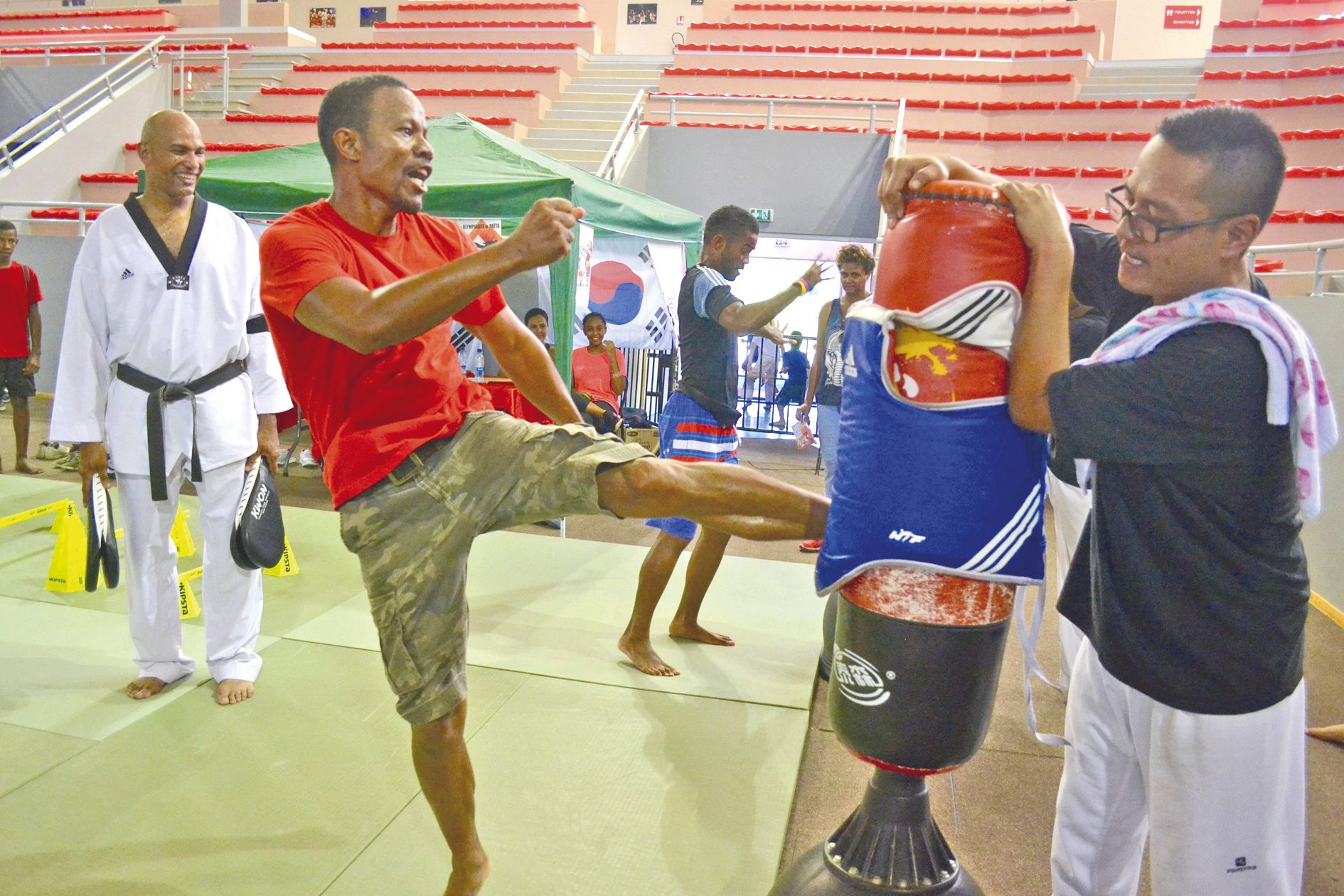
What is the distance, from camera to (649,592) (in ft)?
11.6

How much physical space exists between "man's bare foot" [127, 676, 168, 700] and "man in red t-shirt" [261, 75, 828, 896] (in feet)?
5.46

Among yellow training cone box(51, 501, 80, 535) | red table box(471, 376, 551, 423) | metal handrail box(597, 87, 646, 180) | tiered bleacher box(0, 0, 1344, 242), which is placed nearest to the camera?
yellow training cone box(51, 501, 80, 535)

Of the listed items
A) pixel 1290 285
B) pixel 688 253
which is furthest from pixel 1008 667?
pixel 1290 285

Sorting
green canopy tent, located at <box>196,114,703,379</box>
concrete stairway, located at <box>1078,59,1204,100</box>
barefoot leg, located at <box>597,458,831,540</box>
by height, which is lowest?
barefoot leg, located at <box>597,458,831,540</box>

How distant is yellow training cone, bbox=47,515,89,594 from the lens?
4.21 meters

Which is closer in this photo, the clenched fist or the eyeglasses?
the eyeglasses

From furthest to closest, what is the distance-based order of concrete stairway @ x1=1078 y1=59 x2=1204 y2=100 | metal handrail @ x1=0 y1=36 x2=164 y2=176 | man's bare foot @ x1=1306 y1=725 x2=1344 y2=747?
concrete stairway @ x1=1078 y1=59 x2=1204 y2=100
metal handrail @ x1=0 y1=36 x2=164 y2=176
man's bare foot @ x1=1306 y1=725 x2=1344 y2=747

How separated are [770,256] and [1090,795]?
33.3 ft

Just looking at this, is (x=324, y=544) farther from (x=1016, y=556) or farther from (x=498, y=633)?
(x=1016, y=556)

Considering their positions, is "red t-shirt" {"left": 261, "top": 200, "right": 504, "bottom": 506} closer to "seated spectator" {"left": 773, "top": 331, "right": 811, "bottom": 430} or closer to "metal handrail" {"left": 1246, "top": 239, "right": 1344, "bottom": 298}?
"metal handrail" {"left": 1246, "top": 239, "right": 1344, "bottom": 298}

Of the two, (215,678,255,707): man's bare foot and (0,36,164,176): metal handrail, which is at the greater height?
(0,36,164,176): metal handrail

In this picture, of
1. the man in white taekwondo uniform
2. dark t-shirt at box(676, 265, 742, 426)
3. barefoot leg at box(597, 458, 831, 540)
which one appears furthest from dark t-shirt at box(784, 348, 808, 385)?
barefoot leg at box(597, 458, 831, 540)

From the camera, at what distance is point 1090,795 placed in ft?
5.52

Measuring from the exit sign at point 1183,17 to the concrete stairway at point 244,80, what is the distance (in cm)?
1422
